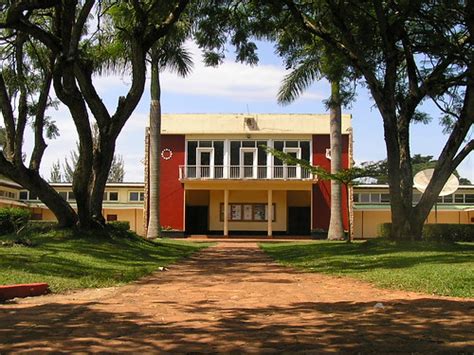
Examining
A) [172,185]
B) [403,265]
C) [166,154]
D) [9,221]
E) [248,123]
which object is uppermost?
[248,123]

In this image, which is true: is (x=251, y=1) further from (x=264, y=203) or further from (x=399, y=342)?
(x=264, y=203)

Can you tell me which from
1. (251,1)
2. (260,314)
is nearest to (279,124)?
(251,1)

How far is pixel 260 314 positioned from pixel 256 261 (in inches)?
365

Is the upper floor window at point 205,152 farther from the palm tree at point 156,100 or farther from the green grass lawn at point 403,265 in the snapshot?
the green grass lawn at point 403,265

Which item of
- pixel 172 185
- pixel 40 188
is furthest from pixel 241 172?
pixel 40 188

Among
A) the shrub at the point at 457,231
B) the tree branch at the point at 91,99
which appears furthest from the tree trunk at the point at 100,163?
the shrub at the point at 457,231

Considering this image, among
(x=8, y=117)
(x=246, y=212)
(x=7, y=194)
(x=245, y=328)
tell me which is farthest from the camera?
(x=246, y=212)

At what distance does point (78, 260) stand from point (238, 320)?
7.20m

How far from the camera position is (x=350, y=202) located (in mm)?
34969

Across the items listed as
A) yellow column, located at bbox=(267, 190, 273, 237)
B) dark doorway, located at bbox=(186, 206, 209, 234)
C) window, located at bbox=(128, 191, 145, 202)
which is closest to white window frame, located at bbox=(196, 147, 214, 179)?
dark doorway, located at bbox=(186, 206, 209, 234)

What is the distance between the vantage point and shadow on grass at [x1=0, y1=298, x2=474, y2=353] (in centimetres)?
537

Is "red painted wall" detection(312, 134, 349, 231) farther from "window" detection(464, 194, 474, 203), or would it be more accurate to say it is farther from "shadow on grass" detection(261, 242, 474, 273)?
"shadow on grass" detection(261, 242, 474, 273)

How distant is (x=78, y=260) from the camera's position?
1308 cm

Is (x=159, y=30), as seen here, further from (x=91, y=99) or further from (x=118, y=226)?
(x=118, y=226)
